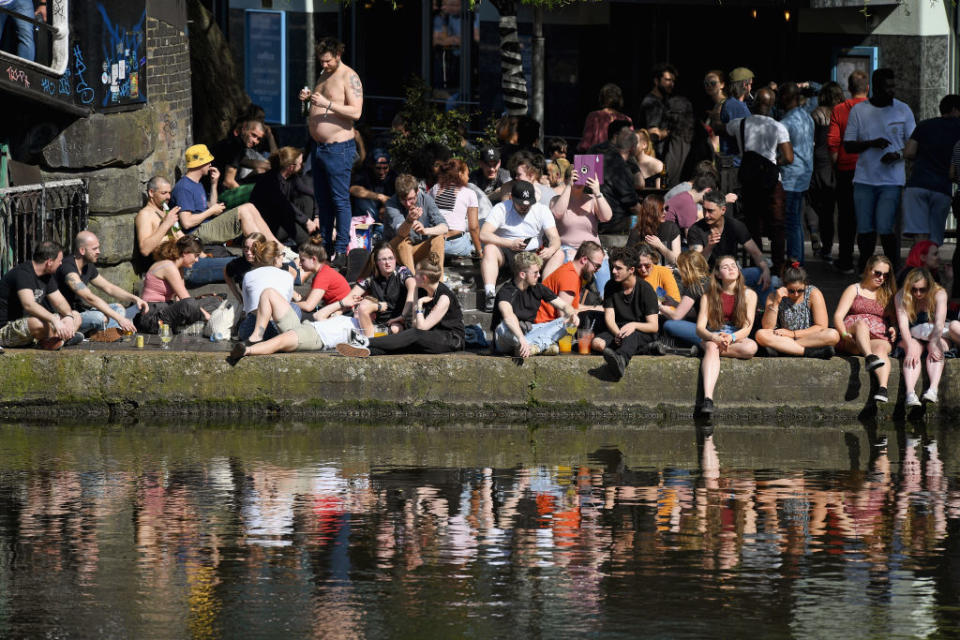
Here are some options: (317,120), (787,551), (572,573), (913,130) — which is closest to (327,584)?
(572,573)

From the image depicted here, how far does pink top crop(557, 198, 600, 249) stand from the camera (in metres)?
16.2

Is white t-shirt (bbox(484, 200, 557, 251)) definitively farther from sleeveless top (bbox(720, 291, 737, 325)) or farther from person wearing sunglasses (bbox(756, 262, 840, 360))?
person wearing sunglasses (bbox(756, 262, 840, 360))

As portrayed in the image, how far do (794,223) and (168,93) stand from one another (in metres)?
6.31

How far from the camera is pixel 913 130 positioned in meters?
16.6

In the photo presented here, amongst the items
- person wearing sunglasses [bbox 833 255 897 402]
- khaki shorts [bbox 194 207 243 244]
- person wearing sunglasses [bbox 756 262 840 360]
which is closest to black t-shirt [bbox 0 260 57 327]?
khaki shorts [bbox 194 207 243 244]

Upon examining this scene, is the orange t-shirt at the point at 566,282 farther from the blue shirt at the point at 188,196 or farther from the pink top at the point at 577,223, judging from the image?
the blue shirt at the point at 188,196

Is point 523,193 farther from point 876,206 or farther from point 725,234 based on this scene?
point 876,206

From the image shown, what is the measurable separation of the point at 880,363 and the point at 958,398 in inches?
27.5

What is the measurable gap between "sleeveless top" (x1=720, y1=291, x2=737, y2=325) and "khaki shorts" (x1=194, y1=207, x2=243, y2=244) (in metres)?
5.49

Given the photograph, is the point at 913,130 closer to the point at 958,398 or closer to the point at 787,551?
the point at 958,398

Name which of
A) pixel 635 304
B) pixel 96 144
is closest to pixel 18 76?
pixel 96 144

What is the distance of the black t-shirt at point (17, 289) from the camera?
563 inches

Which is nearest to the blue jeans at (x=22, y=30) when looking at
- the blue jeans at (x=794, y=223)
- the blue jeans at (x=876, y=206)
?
the blue jeans at (x=794, y=223)

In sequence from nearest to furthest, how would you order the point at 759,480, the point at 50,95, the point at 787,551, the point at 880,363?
the point at 787,551
the point at 759,480
the point at 880,363
the point at 50,95
